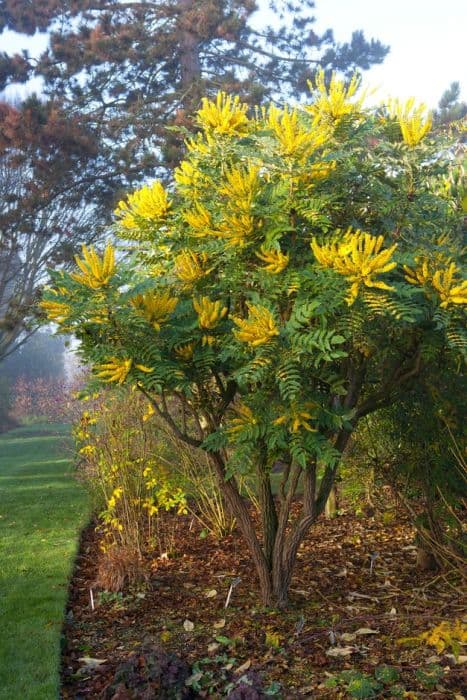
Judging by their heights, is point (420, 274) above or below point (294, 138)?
below

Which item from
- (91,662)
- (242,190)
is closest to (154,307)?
(242,190)

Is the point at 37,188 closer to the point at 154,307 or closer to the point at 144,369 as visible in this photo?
the point at 154,307

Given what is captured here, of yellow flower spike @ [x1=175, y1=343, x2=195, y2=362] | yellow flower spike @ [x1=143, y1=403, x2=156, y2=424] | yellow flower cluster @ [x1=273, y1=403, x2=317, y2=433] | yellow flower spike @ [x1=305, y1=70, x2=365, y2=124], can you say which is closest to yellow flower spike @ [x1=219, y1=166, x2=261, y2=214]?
yellow flower spike @ [x1=305, y1=70, x2=365, y2=124]

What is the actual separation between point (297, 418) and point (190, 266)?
1.01 m

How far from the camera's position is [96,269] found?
343cm

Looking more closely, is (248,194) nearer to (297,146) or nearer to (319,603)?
(297,146)

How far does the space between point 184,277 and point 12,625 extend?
250cm

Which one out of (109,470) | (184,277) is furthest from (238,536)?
(184,277)

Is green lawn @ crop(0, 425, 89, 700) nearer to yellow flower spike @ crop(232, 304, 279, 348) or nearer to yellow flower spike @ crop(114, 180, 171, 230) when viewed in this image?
yellow flower spike @ crop(232, 304, 279, 348)

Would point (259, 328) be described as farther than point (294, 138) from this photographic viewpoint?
No

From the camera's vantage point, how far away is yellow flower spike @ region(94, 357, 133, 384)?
11.9 feet

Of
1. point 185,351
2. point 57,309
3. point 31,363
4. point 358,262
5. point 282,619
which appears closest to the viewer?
point 358,262

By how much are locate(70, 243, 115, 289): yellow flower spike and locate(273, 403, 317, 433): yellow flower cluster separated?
112cm

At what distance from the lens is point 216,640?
13.8 feet
